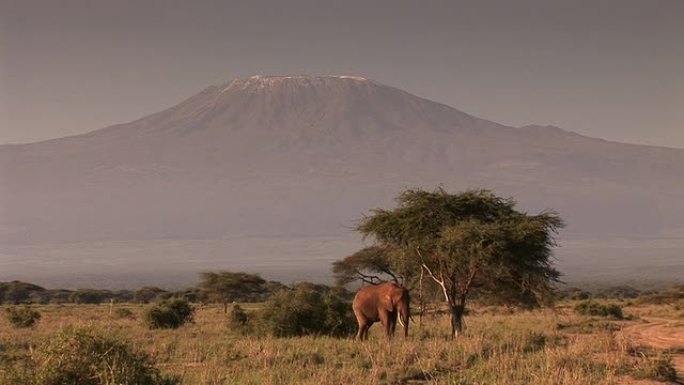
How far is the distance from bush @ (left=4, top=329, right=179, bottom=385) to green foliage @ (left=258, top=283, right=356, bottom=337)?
454 inches

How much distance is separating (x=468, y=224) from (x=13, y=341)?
14118 mm

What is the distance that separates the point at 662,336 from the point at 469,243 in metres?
8.25

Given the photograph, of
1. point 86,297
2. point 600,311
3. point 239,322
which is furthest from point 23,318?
point 86,297

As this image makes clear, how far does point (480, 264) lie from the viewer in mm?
21641

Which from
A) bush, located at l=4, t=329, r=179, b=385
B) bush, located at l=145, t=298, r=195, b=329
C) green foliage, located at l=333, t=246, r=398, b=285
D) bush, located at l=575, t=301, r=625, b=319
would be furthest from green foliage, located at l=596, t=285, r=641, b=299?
bush, located at l=4, t=329, r=179, b=385

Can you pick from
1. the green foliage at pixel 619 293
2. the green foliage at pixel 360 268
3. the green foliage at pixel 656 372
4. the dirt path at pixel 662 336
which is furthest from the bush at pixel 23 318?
the green foliage at pixel 619 293

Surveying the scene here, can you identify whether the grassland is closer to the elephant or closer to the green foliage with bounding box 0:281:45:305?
the elephant

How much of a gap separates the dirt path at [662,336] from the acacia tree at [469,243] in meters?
3.44

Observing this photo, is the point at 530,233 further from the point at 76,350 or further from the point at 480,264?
the point at 76,350

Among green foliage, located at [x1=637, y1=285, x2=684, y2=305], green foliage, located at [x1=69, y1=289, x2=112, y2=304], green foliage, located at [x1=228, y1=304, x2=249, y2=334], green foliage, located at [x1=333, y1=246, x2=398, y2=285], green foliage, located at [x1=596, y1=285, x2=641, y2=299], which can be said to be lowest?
green foliage, located at [x1=596, y1=285, x2=641, y2=299]

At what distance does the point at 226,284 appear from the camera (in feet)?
166

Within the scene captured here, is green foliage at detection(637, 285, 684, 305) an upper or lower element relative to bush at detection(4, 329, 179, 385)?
lower

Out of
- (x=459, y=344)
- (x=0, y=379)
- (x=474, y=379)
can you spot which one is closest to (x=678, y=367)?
(x=459, y=344)

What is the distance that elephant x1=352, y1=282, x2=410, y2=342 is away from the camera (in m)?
19.4
